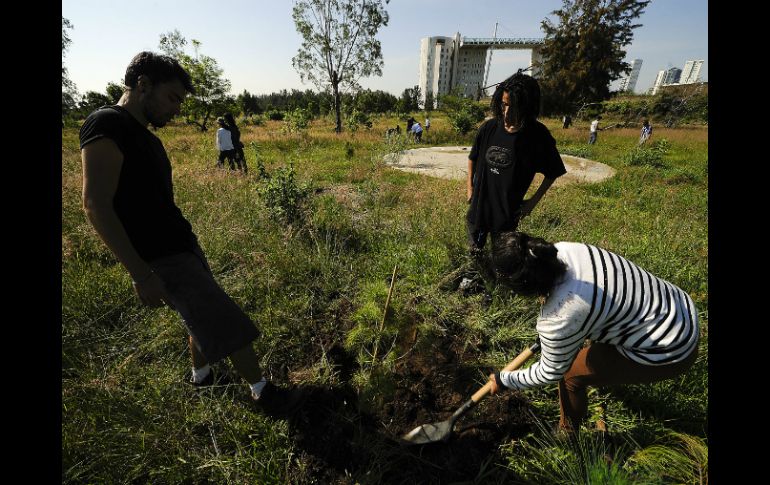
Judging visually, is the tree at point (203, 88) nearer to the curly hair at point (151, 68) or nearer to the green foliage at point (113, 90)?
the green foliage at point (113, 90)

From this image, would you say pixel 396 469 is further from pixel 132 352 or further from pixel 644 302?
pixel 132 352

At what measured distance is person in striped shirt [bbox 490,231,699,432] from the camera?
1.28 meters

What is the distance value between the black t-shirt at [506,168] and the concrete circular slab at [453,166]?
462 centimetres

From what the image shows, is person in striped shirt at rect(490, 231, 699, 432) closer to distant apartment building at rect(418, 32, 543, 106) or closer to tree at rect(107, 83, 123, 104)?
tree at rect(107, 83, 123, 104)

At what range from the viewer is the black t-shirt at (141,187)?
135 centimetres

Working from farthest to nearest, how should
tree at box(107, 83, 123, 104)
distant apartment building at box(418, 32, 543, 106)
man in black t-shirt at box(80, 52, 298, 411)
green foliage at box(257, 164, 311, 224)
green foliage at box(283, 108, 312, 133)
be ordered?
distant apartment building at box(418, 32, 543, 106) < tree at box(107, 83, 123, 104) < green foliage at box(283, 108, 312, 133) < green foliage at box(257, 164, 311, 224) < man in black t-shirt at box(80, 52, 298, 411)

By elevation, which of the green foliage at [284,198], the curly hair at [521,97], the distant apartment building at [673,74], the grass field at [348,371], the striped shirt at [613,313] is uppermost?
the distant apartment building at [673,74]

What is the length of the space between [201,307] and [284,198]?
2437 millimetres

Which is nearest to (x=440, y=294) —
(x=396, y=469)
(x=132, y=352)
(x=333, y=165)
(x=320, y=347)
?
(x=320, y=347)

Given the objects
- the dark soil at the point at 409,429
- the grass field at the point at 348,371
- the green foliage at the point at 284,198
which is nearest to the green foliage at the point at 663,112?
the grass field at the point at 348,371

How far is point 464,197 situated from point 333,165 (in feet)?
16.4

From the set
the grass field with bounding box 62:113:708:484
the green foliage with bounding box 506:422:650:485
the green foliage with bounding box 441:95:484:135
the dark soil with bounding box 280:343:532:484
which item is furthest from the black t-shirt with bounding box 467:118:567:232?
the green foliage with bounding box 441:95:484:135

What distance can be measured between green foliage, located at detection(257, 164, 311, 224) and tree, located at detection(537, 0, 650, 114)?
29669 millimetres

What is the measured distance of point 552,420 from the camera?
6.17 feet
